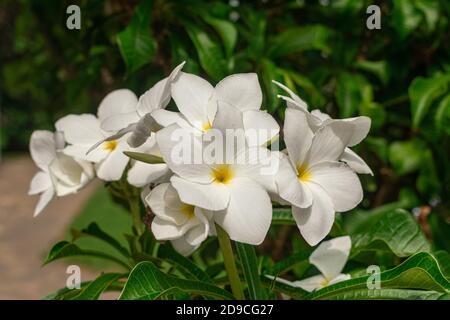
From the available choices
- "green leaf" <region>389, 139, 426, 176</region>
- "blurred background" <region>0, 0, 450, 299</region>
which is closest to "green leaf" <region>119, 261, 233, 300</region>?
"blurred background" <region>0, 0, 450, 299</region>

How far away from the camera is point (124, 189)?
3.24 feet

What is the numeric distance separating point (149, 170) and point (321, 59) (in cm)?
87

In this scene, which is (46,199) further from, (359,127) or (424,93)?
(424,93)

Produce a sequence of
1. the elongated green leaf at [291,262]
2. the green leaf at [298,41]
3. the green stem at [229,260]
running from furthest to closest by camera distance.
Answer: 1. the green leaf at [298,41]
2. the elongated green leaf at [291,262]
3. the green stem at [229,260]

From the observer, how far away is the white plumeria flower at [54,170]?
39.0 inches

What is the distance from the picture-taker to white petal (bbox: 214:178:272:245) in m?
0.74

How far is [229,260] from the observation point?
34.1 inches

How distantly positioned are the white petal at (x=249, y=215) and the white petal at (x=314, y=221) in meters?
0.05

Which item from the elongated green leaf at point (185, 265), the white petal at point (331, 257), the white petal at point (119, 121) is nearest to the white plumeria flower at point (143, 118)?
the white petal at point (119, 121)

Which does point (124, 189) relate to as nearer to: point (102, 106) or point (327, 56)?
point (102, 106)

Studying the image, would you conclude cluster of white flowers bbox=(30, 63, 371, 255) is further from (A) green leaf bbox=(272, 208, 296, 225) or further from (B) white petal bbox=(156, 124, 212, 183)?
(A) green leaf bbox=(272, 208, 296, 225)

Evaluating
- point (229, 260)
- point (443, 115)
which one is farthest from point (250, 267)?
point (443, 115)

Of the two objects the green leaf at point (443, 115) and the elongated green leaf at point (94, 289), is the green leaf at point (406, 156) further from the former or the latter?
the elongated green leaf at point (94, 289)

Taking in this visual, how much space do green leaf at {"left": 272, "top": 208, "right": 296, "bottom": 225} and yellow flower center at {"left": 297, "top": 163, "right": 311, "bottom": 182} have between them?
22 centimetres
